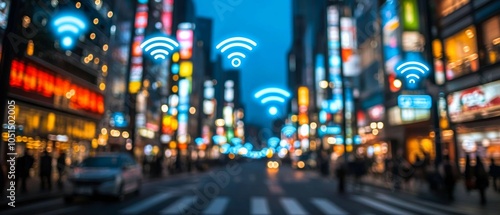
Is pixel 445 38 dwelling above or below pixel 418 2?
below

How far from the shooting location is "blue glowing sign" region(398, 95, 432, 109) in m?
15.1

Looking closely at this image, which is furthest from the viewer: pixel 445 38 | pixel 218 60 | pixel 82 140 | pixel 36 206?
pixel 218 60

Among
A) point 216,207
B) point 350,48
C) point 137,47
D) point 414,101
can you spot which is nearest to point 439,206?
point 414,101

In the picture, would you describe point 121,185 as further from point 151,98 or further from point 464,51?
point 151,98

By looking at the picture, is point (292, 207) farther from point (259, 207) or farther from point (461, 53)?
point (461, 53)

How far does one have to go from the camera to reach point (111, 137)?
1502 inches

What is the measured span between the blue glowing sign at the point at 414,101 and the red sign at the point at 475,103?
770 cm

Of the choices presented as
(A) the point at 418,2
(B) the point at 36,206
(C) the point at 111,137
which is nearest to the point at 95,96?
(C) the point at 111,137

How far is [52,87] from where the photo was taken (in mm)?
24734

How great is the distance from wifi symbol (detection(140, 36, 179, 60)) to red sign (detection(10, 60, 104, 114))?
57.8ft

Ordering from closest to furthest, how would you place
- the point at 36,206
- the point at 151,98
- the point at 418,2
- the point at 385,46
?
the point at 36,206 < the point at 418,2 < the point at 385,46 < the point at 151,98

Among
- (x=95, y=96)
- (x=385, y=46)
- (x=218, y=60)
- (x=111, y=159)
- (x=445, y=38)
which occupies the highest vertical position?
→ (x=218, y=60)

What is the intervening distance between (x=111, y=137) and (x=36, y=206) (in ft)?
88.9

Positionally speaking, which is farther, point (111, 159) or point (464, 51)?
point (464, 51)
